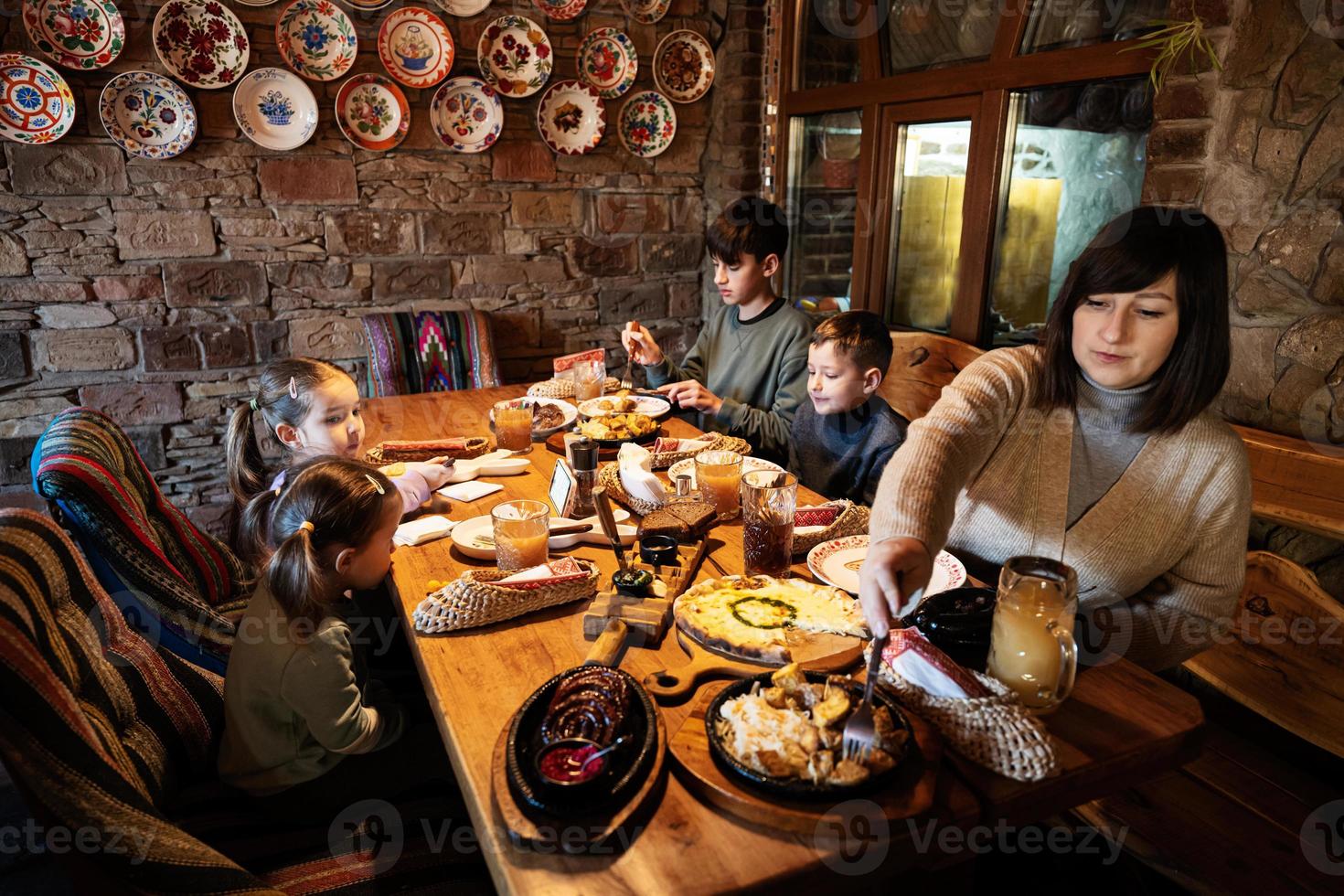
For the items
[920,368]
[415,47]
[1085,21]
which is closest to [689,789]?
[920,368]

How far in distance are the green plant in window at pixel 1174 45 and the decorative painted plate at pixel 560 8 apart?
2.43 meters

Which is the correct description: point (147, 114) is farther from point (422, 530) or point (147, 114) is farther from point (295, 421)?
point (422, 530)

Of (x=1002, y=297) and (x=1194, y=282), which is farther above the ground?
(x=1194, y=282)

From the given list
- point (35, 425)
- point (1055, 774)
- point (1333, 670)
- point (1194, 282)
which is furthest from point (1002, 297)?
point (35, 425)

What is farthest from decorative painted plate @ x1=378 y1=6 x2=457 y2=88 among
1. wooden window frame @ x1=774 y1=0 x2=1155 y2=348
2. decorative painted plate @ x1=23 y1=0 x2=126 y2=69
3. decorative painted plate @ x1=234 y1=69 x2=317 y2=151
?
wooden window frame @ x1=774 y1=0 x2=1155 y2=348

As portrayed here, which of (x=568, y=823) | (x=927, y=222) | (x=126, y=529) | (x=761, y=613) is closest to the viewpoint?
(x=568, y=823)

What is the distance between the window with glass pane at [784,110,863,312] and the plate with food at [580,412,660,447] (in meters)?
1.91

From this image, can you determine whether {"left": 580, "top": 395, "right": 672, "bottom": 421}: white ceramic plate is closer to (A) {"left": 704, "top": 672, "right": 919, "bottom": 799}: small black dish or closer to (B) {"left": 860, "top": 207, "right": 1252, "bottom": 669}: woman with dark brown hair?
(B) {"left": 860, "top": 207, "right": 1252, "bottom": 669}: woman with dark brown hair

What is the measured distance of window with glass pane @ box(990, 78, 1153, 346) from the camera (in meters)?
2.50

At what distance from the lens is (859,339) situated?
2047 mm

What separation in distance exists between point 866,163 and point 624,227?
1.24 m

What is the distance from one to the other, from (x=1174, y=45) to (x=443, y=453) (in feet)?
7.18

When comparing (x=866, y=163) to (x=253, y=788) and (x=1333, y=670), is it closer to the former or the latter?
(x=1333, y=670)

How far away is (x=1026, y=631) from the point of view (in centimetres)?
101
